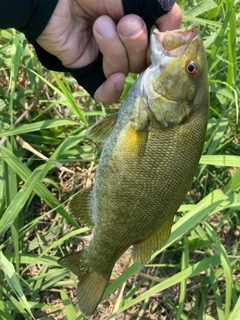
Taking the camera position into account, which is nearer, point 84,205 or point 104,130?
point 104,130

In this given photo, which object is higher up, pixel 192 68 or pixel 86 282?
pixel 192 68

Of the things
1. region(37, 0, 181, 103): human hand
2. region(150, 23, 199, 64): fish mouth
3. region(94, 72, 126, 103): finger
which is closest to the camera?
region(150, 23, 199, 64): fish mouth

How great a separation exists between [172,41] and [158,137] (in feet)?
1.20

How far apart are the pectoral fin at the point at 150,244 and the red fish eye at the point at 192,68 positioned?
0.60 meters

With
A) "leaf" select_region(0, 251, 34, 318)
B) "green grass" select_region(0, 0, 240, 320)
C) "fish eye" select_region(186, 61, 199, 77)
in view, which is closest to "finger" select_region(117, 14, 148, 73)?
"fish eye" select_region(186, 61, 199, 77)

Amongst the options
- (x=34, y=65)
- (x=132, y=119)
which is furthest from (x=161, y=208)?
(x=34, y=65)

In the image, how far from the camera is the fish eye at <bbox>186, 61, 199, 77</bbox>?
5.44 ft

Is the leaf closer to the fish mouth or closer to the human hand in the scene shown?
the human hand

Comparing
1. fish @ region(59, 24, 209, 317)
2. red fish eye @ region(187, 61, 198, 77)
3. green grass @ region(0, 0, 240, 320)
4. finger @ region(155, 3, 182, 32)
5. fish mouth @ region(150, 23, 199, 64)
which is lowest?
green grass @ region(0, 0, 240, 320)

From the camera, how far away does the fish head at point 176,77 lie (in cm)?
165

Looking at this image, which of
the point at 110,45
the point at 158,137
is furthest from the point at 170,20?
the point at 158,137

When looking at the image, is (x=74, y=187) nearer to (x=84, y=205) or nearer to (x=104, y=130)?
(x=84, y=205)

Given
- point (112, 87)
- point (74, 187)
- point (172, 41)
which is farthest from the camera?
point (74, 187)

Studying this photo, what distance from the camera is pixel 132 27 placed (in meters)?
1.68
